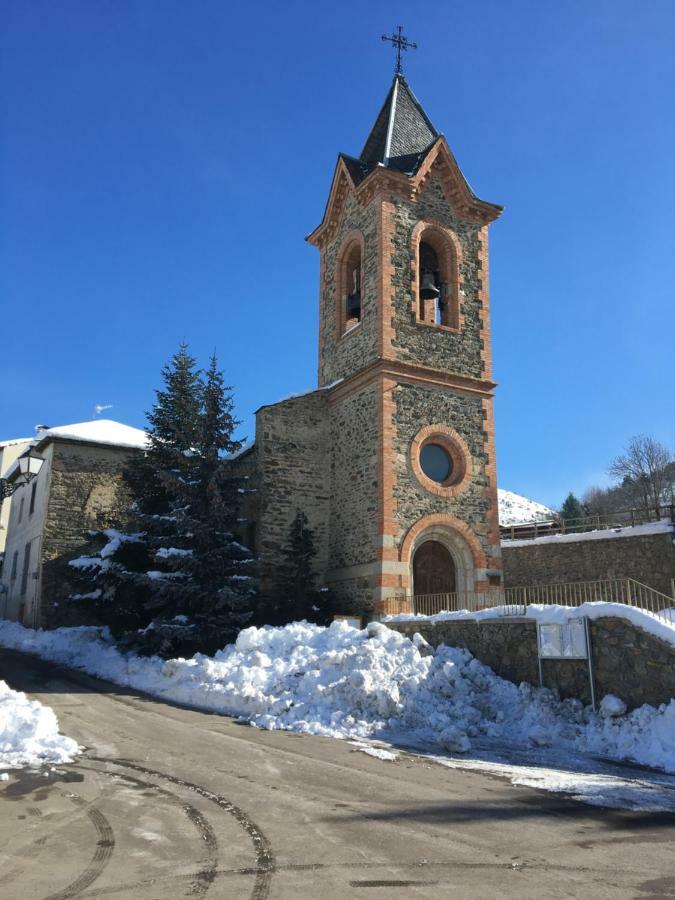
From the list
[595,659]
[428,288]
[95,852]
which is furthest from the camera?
[428,288]

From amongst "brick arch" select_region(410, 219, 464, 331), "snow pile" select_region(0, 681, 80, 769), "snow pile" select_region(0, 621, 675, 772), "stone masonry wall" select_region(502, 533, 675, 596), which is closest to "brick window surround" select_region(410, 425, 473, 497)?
"brick arch" select_region(410, 219, 464, 331)

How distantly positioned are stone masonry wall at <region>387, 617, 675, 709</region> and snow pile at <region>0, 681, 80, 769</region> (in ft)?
24.7

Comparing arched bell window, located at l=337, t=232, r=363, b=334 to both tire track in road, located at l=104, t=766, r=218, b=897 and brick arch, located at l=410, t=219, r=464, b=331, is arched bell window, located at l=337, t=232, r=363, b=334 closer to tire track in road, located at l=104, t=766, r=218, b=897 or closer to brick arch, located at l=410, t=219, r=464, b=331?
brick arch, located at l=410, t=219, r=464, b=331

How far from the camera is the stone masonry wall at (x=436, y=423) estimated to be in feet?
61.6

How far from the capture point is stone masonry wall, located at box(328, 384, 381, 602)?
18578 mm

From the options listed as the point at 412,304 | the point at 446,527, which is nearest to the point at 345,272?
the point at 412,304

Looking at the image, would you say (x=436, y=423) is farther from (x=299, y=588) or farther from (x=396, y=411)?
(x=299, y=588)

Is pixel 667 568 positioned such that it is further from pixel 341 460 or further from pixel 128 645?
pixel 128 645

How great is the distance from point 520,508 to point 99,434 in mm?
50352

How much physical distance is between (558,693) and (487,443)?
952 cm

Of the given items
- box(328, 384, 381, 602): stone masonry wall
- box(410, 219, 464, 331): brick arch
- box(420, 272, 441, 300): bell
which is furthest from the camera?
box(410, 219, 464, 331): brick arch

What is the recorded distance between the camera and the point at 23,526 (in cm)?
2775

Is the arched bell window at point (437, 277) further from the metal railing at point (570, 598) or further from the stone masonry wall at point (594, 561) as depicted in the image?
the stone masonry wall at point (594, 561)

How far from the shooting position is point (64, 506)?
24516 mm
